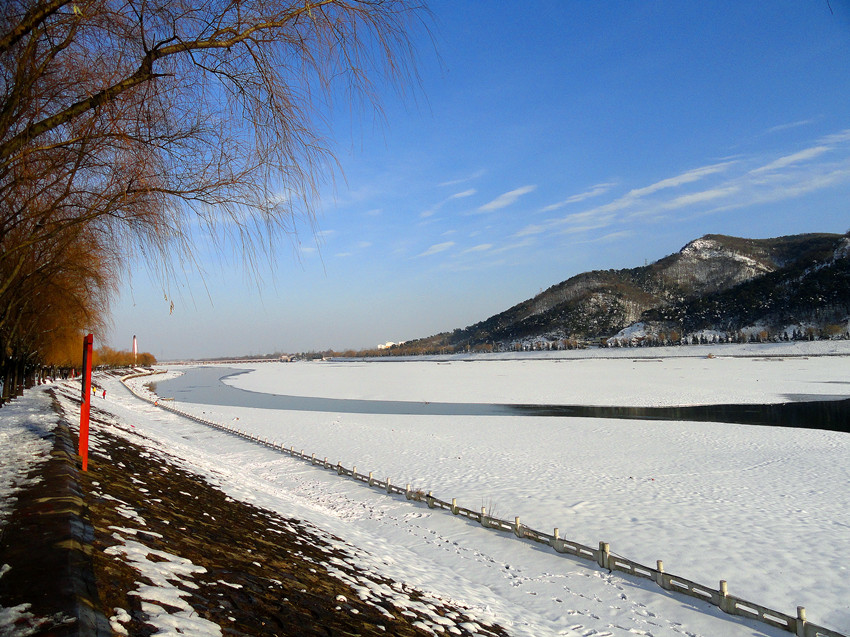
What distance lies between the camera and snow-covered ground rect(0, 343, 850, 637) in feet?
28.0

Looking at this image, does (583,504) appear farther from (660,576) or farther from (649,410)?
(649,410)

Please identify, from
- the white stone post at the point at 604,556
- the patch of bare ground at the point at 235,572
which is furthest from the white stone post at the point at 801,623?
the patch of bare ground at the point at 235,572

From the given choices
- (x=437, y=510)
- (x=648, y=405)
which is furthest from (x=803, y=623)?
(x=648, y=405)

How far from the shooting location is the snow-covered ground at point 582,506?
28.0 feet

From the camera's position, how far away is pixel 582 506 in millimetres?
14070

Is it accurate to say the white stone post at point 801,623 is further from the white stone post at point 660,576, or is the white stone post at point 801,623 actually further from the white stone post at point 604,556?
the white stone post at point 604,556

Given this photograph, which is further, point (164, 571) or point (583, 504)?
point (583, 504)

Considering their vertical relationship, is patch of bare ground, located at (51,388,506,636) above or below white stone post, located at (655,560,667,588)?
above

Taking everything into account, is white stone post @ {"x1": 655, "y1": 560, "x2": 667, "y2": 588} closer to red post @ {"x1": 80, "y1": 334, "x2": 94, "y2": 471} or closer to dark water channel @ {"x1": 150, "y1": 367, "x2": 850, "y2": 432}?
red post @ {"x1": 80, "y1": 334, "x2": 94, "y2": 471}

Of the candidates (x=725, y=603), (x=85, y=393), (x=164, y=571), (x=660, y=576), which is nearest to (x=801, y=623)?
(x=725, y=603)

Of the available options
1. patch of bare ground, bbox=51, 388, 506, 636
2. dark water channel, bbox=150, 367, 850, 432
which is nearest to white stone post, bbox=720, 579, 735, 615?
patch of bare ground, bbox=51, 388, 506, 636

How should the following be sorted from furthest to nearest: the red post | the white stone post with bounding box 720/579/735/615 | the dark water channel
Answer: the dark water channel, the white stone post with bounding box 720/579/735/615, the red post

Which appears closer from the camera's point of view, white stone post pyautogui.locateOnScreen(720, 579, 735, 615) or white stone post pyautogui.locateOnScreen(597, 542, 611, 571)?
white stone post pyautogui.locateOnScreen(720, 579, 735, 615)

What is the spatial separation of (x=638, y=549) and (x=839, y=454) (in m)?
15.4
